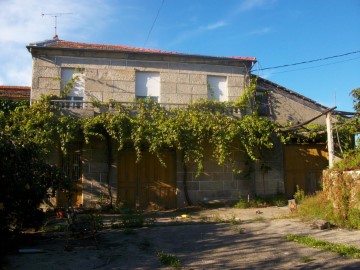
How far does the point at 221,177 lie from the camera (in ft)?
46.5

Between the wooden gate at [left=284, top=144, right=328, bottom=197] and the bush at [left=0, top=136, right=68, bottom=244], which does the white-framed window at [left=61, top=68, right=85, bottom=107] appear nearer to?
the bush at [left=0, top=136, right=68, bottom=244]

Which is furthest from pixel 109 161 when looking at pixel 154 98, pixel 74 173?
pixel 154 98

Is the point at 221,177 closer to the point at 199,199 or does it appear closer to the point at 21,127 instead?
the point at 199,199

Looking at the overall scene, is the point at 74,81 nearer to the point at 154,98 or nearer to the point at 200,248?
the point at 154,98

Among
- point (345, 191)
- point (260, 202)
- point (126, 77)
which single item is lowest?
point (260, 202)

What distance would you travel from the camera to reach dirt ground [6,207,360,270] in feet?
20.9

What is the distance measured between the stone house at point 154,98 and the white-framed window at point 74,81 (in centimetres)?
3

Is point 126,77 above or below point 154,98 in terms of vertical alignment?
above

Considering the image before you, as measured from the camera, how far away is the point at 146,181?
1371 centimetres

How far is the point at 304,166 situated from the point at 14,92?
41.2 ft

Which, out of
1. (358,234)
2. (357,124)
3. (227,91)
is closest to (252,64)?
(227,91)

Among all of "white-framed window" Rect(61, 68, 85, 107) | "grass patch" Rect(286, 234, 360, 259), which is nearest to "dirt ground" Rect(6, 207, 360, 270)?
"grass patch" Rect(286, 234, 360, 259)

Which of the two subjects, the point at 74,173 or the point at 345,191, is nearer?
the point at 345,191

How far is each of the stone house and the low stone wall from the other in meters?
4.77
